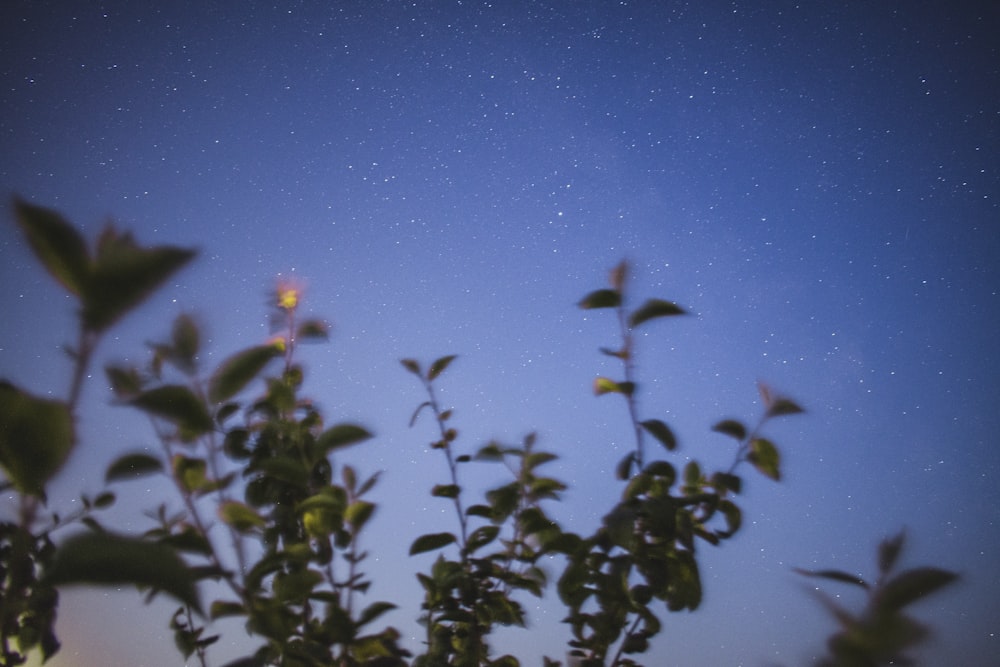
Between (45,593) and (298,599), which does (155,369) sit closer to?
(45,593)

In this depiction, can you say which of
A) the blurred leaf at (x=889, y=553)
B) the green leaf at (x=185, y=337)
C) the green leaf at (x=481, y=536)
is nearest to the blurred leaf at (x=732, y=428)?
the green leaf at (x=481, y=536)

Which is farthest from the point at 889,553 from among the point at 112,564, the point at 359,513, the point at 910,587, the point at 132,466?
the point at 132,466

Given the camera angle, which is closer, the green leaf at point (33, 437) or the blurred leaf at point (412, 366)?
the green leaf at point (33, 437)

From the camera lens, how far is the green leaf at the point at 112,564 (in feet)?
1.25

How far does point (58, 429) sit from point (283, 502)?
97 cm

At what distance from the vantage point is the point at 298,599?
1.13m

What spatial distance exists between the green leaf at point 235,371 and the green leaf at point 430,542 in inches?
31.4

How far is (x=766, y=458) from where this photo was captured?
137 cm

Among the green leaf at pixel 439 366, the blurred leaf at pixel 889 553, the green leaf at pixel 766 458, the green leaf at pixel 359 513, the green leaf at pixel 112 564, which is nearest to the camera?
the green leaf at pixel 112 564

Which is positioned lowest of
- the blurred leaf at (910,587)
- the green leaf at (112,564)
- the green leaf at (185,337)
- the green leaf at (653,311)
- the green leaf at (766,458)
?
the green leaf at (112,564)

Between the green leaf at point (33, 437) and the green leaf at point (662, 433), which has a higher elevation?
the green leaf at point (662, 433)

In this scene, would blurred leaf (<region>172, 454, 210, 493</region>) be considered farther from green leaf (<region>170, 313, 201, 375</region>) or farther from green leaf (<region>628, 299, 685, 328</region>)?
green leaf (<region>628, 299, 685, 328</region>)

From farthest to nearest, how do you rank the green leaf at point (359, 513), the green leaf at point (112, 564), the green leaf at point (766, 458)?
1. the green leaf at point (766, 458)
2. the green leaf at point (359, 513)
3. the green leaf at point (112, 564)

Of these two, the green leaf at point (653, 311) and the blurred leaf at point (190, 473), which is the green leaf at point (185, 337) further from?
the green leaf at point (653, 311)
